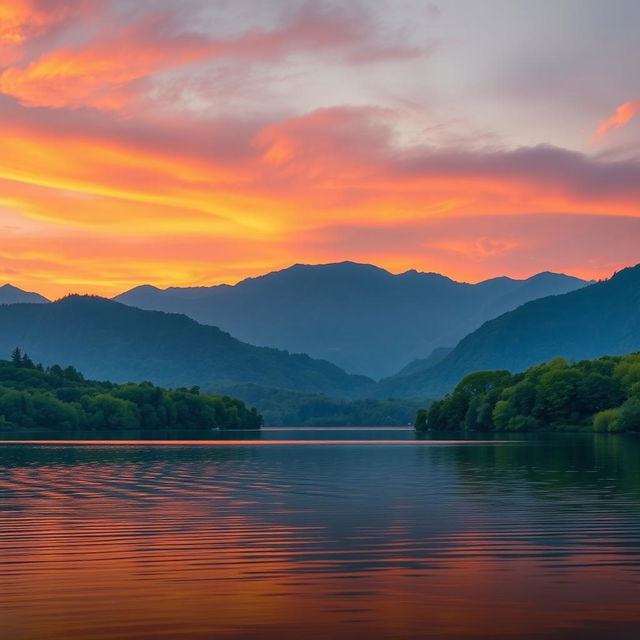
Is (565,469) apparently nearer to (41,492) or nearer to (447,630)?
(41,492)

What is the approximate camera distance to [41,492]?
233 feet

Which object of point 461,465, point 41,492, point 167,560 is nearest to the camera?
point 167,560

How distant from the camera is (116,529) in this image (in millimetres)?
48250

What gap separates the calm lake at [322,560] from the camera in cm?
2695

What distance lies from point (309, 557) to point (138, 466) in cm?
7136

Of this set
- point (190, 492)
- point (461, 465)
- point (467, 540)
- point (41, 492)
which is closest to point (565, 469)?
point (461, 465)

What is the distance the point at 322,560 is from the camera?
37.8 meters

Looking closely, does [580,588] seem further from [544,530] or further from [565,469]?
[565,469]

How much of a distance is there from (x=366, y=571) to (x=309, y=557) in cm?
412

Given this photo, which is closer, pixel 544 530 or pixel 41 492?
pixel 544 530

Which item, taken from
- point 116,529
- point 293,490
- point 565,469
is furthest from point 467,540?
point 565,469

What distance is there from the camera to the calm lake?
26953 millimetres

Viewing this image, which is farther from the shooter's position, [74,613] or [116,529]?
[116,529]

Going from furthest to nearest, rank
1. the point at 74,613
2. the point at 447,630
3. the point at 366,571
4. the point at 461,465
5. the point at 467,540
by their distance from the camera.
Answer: the point at 461,465 → the point at 467,540 → the point at 366,571 → the point at 74,613 → the point at 447,630
